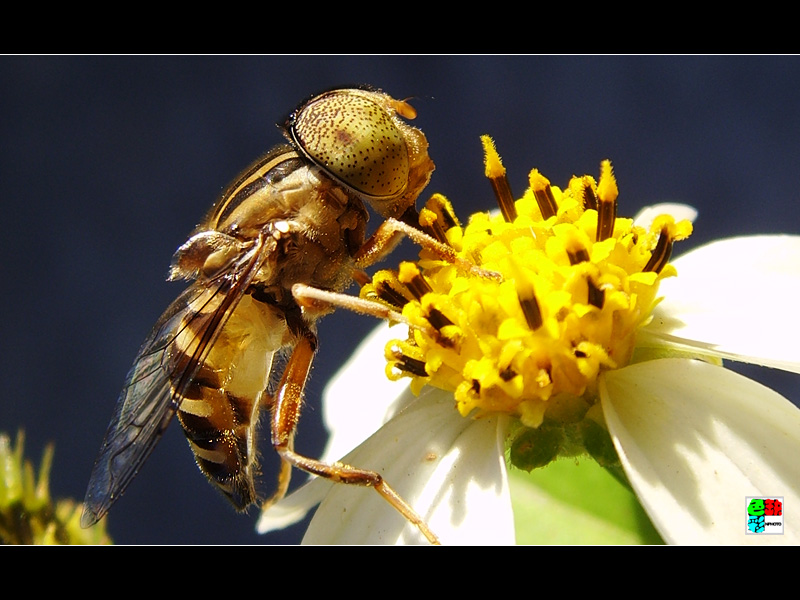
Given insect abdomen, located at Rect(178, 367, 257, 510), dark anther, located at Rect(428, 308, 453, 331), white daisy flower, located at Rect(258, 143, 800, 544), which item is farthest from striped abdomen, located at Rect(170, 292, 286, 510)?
dark anther, located at Rect(428, 308, 453, 331)

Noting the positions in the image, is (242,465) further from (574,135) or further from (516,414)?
(574,135)

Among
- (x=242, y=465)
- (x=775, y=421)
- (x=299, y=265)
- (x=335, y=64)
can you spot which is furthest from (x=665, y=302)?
(x=335, y=64)

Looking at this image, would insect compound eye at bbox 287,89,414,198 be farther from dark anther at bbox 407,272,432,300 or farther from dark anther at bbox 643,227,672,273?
dark anther at bbox 643,227,672,273

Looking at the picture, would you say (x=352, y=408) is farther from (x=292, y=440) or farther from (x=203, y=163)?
(x=203, y=163)

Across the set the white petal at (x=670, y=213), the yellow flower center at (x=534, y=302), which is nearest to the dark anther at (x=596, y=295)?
the yellow flower center at (x=534, y=302)

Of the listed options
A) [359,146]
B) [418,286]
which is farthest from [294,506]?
[359,146]

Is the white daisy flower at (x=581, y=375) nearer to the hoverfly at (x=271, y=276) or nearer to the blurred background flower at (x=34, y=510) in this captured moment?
the hoverfly at (x=271, y=276)
